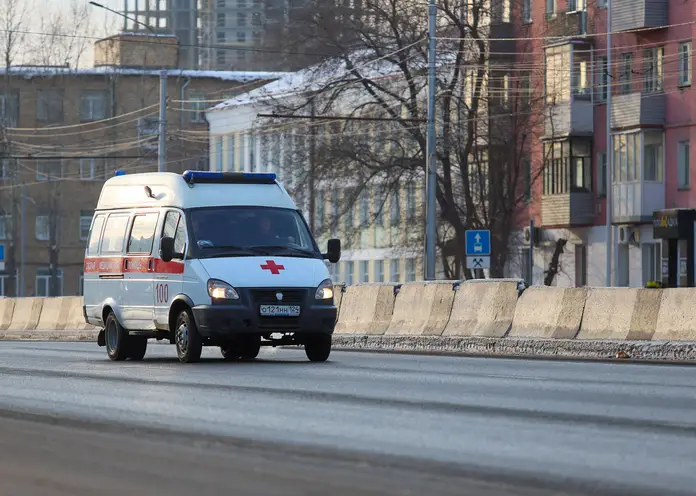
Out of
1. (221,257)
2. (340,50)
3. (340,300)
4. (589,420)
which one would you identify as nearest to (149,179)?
(221,257)

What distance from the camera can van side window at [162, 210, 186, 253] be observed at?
76.8ft

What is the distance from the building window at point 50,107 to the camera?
105m

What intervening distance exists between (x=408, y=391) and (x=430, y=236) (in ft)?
102

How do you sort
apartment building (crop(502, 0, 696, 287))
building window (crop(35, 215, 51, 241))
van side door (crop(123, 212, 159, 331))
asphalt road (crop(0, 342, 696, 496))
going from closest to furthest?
1. asphalt road (crop(0, 342, 696, 496))
2. van side door (crop(123, 212, 159, 331))
3. apartment building (crop(502, 0, 696, 287))
4. building window (crop(35, 215, 51, 241))

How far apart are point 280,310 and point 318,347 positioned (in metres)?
1.03

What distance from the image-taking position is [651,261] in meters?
61.9

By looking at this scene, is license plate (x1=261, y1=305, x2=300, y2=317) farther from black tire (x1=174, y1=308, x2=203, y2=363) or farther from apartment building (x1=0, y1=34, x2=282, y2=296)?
apartment building (x1=0, y1=34, x2=282, y2=296)

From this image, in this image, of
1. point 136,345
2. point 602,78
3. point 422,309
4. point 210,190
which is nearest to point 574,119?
point 602,78

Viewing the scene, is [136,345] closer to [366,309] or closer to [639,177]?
[366,309]

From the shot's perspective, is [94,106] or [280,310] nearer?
[280,310]

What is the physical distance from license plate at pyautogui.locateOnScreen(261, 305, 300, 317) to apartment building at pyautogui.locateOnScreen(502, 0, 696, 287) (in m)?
38.1

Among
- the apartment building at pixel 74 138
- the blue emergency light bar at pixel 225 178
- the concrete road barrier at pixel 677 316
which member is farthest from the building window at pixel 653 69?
the apartment building at pixel 74 138

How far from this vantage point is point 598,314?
26.7 metres

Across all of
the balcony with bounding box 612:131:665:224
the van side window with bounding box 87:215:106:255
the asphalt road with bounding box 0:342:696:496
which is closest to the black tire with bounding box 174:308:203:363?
the asphalt road with bounding box 0:342:696:496
